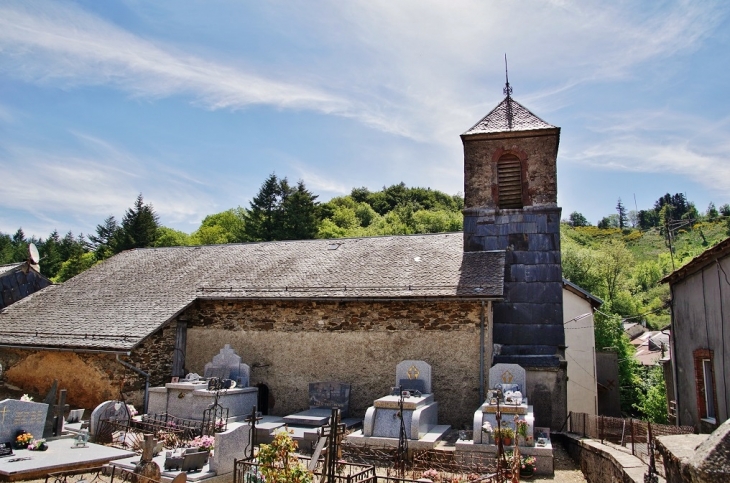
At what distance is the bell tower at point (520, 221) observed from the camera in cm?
1617

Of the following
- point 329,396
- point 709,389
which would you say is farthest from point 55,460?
point 709,389

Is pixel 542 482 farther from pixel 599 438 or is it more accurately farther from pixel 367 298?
pixel 367 298

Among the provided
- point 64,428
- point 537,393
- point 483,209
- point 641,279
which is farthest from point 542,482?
point 641,279

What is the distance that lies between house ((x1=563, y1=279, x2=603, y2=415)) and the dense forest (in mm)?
4155

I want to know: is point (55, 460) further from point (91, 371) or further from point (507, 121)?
point (507, 121)


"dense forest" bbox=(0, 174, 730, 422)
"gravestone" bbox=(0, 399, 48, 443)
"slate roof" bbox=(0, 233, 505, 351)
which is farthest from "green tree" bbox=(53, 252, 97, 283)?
"gravestone" bbox=(0, 399, 48, 443)

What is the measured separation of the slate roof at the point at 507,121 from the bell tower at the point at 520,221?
0.11 feet

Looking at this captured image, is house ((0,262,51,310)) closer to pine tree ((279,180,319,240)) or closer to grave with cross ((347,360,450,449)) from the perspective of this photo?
grave with cross ((347,360,450,449))

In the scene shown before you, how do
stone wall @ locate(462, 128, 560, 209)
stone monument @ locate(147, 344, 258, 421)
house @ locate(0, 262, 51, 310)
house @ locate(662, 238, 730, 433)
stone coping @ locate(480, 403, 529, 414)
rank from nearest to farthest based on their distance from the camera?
house @ locate(662, 238, 730, 433) → stone coping @ locate(480, 403, 529, 414) → stone monument @ locate(147, 344, 258, 421) → stone wall @ locate(462, 128, 560, 209) → house @ locate(0, 262, 51, 310)

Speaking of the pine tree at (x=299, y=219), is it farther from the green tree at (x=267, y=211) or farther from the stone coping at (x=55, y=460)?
the stone coping at (x=55, y=460)

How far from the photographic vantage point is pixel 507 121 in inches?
740

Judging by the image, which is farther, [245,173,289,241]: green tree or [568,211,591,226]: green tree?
[568,211,591,226]: green tree

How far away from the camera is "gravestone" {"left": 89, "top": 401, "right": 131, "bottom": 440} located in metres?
13.3

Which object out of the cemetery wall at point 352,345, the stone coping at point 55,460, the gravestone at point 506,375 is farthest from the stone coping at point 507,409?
the stone coping at point 55,460
